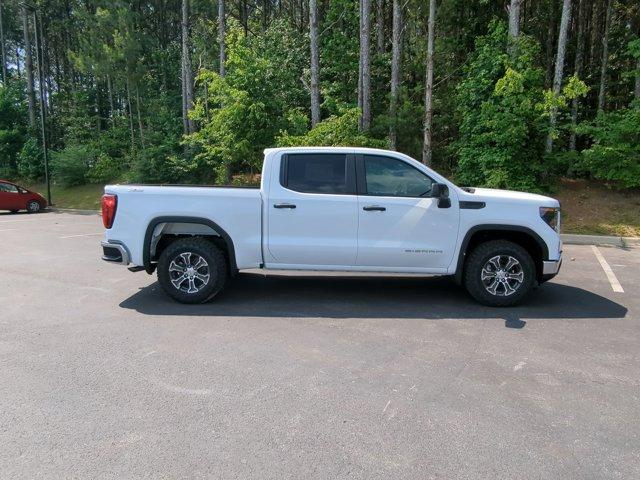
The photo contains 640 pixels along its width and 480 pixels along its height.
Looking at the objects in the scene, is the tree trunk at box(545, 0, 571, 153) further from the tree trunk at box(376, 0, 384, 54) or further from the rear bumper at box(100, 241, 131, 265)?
the rear bumper at box(100, 241, 131, 265)

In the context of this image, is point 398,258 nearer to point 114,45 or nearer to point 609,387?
point 609,387

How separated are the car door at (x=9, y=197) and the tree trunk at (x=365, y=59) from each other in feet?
53.3

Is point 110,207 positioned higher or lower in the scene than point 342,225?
higher

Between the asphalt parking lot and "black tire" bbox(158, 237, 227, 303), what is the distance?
22 cm

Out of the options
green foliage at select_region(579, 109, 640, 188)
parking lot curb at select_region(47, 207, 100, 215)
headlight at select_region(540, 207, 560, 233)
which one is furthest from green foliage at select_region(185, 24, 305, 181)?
headlight at select_region(540, 207, 560, 233)

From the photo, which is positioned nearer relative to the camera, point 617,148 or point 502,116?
point 617,148

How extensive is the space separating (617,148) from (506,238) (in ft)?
33.6

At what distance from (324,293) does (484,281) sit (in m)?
2.15

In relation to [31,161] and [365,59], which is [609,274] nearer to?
[365,59]

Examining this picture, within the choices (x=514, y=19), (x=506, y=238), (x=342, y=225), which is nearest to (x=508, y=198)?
(x=506, y=238)

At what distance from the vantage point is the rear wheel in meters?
22.4

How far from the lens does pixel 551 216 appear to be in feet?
19.4

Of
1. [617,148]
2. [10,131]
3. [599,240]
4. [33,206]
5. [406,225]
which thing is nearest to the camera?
[406,225]

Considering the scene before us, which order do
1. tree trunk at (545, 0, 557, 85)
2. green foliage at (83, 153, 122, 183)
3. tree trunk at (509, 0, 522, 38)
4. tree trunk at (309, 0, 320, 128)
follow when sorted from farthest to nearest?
1. green foliage at (83, 153, 122, 183)
2. tree trunk at (545, 0, 557, 85)
3. tree trunk at (309, 0, 320, 128)
4. tree trunk at (509, 0, 522, 38)
